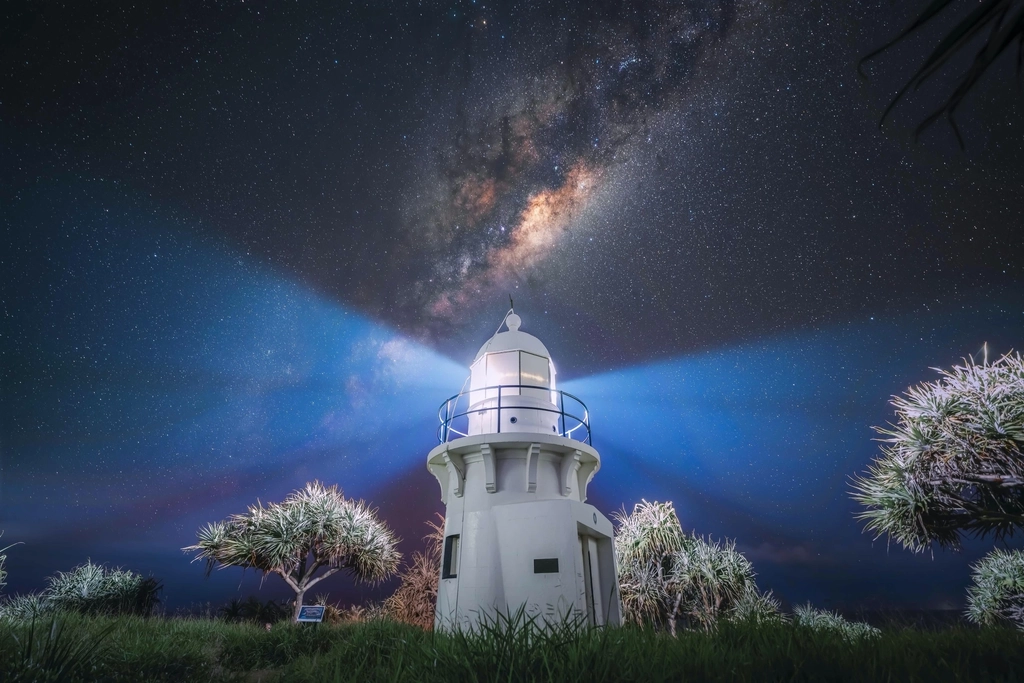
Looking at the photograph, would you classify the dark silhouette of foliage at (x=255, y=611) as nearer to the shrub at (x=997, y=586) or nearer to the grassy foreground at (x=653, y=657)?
the grassy foreground at (x=653, y=657)

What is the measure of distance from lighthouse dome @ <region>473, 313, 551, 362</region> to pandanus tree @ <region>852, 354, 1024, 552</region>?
34.6 ft

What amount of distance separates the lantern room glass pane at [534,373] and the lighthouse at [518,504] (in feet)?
0.11

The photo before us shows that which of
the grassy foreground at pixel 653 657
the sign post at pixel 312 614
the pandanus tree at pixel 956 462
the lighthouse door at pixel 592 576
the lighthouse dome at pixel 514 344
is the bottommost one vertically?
the grassy foreground at pixel 653 657

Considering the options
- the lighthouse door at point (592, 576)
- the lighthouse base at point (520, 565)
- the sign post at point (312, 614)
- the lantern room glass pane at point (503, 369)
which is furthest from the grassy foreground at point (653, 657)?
the lantern room glass pane at point (503, 369)

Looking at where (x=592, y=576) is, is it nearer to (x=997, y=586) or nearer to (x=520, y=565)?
(x=520, y=565)

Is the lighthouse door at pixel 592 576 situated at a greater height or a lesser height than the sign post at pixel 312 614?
greater

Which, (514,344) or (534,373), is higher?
(514,344)

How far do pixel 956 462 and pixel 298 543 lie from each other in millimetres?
25893

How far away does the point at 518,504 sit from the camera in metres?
11.6

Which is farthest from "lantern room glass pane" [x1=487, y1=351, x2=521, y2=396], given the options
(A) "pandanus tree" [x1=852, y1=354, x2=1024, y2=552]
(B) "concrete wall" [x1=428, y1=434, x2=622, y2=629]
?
(A) "pandanus tree" [x1=852, y1=354, x2=1024, y2=552]

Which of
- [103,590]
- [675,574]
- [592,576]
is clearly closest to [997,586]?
[675,574]

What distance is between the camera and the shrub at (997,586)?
21000 millimetres

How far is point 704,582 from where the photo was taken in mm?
25844

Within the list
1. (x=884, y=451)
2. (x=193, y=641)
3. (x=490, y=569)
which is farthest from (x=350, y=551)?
(x=884, y=451)
